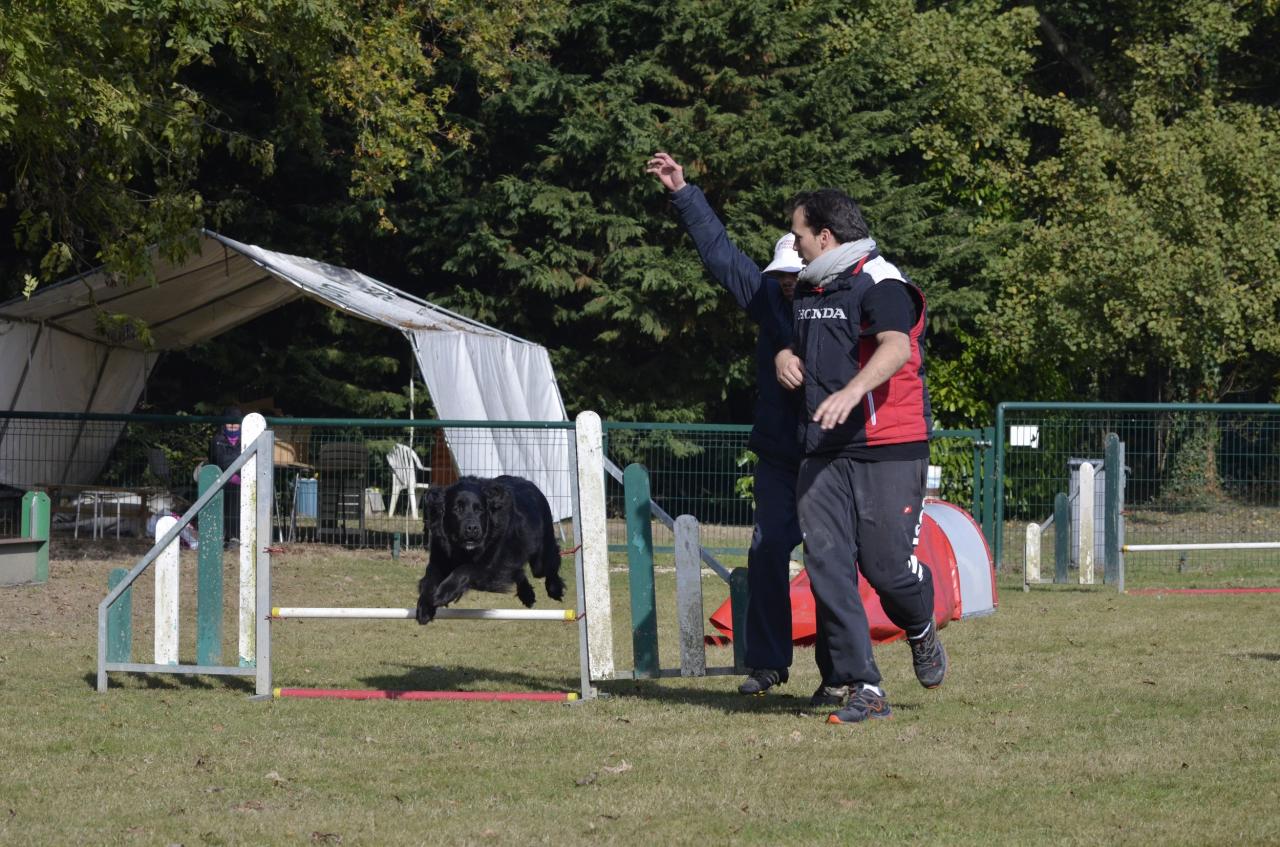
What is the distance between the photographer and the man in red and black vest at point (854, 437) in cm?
580

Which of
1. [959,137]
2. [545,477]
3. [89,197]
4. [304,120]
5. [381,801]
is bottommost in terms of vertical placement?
[381,801]

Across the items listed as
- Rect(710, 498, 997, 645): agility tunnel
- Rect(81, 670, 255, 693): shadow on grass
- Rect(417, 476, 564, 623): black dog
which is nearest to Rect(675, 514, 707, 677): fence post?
Rect(417, 476, 564, 623): black dog

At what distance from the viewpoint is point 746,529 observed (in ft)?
48.9

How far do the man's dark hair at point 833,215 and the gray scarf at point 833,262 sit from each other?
7cm

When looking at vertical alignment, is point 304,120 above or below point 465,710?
above

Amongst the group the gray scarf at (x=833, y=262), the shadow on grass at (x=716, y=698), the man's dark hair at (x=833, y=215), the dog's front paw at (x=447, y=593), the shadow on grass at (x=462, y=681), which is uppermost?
the man's dark hair at (x=833, y=215)

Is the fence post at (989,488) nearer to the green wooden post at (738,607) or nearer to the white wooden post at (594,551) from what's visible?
the green wooden post at (738,607)

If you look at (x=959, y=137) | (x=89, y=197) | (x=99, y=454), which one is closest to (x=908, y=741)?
(x=89, y=197)

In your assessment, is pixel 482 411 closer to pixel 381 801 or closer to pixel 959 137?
pixel 959 137

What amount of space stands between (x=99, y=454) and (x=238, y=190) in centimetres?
767

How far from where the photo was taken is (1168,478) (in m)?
14.4

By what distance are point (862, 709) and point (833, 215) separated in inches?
74.8

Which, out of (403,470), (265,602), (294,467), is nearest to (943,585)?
(265,602)

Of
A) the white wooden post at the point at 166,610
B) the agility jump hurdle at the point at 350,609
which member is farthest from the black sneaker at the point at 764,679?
the white wooden post at the point at 166,610
